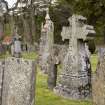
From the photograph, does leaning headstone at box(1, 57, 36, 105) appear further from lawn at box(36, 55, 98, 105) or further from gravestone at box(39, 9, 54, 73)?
gravestone at box(39, 9, 54, 73)

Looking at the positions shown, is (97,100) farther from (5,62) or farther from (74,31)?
(74,31)

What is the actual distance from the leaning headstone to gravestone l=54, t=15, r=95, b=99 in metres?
2.94

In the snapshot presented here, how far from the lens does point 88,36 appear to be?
427 inches

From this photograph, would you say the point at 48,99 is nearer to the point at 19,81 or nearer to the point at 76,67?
the point at 76,67

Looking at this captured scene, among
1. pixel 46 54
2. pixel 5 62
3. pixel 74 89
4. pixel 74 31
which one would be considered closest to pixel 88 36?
pixel 74 31

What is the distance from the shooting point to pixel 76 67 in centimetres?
1089

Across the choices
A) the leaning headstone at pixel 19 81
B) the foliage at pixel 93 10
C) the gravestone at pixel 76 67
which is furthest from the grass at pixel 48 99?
the foliage at pixel 93 10

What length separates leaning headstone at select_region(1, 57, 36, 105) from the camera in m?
7.78

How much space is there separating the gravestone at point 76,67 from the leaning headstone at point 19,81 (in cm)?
294

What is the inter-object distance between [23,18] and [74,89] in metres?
26.9

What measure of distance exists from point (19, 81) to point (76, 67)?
130 inches

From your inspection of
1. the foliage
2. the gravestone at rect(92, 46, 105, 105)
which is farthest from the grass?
the foliage

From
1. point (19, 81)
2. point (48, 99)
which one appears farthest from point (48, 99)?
point (19, 81)

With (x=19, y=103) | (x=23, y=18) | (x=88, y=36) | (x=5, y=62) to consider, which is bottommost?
(x=19, y=103)
